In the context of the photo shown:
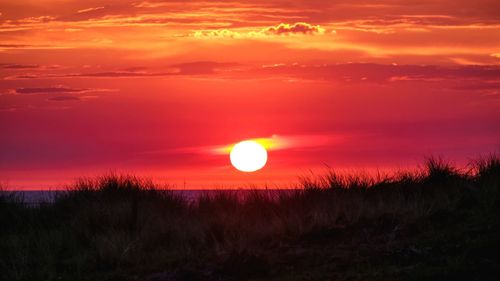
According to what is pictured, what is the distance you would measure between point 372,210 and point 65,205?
10.00 metres

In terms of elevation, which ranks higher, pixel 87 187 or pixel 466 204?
pixel 87 187

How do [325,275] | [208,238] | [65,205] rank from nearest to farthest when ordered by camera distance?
[325,275] → [208,238] → [65,205]

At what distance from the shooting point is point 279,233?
16.4 meters

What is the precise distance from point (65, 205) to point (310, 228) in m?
9.44

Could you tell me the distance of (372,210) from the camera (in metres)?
17.1

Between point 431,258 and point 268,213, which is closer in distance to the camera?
point 431,258

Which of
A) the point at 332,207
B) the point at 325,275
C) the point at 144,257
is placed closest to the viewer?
the point at 325,275

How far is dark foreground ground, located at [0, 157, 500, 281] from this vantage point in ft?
45.3

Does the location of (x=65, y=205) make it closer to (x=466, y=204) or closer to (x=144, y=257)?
(x=144, y=257)

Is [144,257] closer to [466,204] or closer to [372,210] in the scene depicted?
[372,210]

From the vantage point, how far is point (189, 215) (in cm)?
2056

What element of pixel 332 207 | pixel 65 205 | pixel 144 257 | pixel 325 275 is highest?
pixel 65 205

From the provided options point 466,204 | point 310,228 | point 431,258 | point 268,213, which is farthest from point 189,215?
point 431,258

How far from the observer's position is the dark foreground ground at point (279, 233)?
13820 mm
